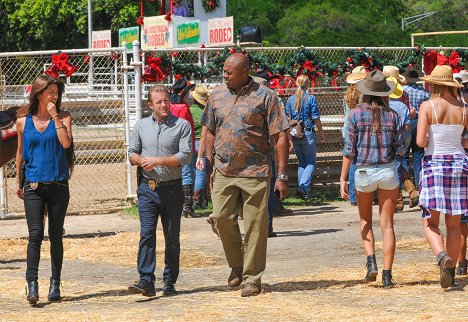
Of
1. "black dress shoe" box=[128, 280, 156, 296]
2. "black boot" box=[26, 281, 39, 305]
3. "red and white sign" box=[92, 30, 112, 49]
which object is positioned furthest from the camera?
"red and white sign" box=[92, 30, 112, 49]

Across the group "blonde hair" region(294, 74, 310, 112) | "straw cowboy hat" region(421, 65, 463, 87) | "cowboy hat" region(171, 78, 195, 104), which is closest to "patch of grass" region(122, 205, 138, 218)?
"cowboy hat" region(171, 78, 195, 104)

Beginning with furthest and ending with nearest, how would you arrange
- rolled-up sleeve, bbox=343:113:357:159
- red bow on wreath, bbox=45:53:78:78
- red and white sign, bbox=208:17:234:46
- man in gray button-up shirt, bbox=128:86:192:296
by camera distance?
1. red and white sign, bbox=208:17:234:46
2. red bow on wreath, bbox=45:53:78:78
3. rolled-up sleeve, bbox=343:113:357:159
4. man in gray button-up shirt, bbox=128:86:192:296

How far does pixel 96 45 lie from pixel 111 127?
35632 millimetres

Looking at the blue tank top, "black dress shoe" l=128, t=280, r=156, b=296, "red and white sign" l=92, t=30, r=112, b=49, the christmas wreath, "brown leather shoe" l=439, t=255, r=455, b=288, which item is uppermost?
the christmas wreath

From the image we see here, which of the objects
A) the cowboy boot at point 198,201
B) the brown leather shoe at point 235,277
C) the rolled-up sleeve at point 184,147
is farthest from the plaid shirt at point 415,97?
the rolled-up sleeve at point 184,147

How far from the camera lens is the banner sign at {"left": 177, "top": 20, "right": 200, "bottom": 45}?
4697 cm

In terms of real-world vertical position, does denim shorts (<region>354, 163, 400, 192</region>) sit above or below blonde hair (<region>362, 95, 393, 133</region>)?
below

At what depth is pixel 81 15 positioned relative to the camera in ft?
200

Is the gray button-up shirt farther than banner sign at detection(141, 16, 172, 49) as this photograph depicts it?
No

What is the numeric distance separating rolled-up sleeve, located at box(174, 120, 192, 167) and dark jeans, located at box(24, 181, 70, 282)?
98 centimetres

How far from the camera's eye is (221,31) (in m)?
44.7

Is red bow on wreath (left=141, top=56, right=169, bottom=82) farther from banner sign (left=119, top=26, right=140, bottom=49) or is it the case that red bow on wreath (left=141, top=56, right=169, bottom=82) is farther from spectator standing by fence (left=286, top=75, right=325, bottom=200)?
banner sign (left=119, top=26, right=140, bottom=49)

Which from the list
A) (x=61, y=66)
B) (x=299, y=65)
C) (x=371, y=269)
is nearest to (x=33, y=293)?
(x=371, y=269)

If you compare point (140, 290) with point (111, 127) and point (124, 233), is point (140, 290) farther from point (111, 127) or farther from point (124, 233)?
point (111, 127)
